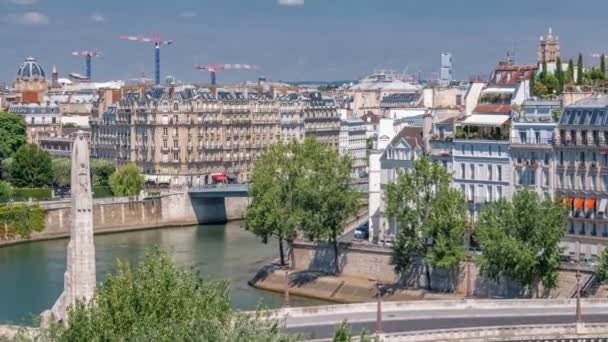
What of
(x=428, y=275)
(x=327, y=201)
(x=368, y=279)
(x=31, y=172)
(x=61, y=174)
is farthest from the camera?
(x=61, y=174)

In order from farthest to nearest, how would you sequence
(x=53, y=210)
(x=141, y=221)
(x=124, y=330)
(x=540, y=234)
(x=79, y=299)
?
(x=141, y=221)
(x=53, y=210)
(x=540, y=234)
(x=79, y=299)
(x=124, y=330)

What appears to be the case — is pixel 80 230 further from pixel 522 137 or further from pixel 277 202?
pixel 522 137

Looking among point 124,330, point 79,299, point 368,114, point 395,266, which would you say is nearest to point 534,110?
point 395,266

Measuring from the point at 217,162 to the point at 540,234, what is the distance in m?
65.7

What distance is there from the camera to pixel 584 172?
67.8 metres

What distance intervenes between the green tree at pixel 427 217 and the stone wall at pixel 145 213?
36711 millimetres

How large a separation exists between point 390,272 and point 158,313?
109 ft

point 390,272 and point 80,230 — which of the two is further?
point 390,272

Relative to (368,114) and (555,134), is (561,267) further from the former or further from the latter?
(368,114)

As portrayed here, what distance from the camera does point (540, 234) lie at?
62.0 meters

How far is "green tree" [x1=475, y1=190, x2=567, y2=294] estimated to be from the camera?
61.6 m

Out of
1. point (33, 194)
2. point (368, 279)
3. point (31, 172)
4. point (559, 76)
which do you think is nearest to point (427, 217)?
point (368, 279)

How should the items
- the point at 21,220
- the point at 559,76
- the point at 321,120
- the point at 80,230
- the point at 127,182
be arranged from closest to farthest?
the point at 80,230
the point at 559,76
the point at 21,220
the point at 127,182
the point at 321,120

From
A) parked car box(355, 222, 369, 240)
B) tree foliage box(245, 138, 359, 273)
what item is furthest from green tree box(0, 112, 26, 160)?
tree foliage box(245, 138, 359, 273)
